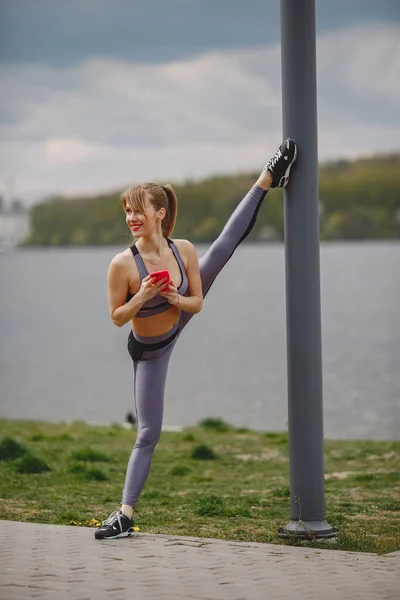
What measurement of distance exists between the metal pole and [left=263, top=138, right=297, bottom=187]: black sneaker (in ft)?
0.20

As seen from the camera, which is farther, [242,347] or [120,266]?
[242,347]

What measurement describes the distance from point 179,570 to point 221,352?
2421 inches

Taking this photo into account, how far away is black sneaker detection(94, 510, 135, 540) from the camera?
24.4 feet

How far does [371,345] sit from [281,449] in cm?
5599

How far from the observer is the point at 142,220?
7715mm

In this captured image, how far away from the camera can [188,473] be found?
11.4m

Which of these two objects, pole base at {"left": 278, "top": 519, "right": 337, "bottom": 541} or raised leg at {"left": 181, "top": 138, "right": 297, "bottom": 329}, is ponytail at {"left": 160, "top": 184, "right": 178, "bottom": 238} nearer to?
raised leg at {"left": 181, "top": 138, "right": 297, "bottom": 329}

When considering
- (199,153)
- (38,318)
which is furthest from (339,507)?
(199,153)

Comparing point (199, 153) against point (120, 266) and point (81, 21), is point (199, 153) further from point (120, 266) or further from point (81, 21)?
point (120, 266)

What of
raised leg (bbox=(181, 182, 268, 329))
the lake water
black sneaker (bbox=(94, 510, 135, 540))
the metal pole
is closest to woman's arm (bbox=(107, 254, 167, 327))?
raised leg (bbox=(181, 182, 268, 329))

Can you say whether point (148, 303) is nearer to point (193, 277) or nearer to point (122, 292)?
point (122, 292)

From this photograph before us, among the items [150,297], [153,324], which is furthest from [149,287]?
[153,324]

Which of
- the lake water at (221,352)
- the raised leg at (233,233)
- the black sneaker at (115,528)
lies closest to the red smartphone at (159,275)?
the raised leg at (233,233)

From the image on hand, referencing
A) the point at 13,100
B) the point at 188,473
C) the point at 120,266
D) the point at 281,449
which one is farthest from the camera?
the point at 13,100
